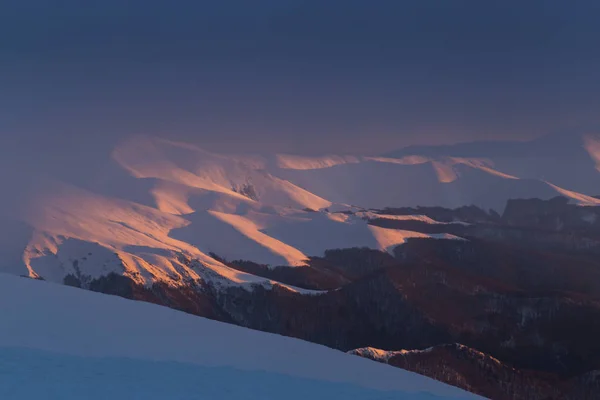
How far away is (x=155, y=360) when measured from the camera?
2341cm

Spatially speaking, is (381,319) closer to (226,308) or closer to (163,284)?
(226,308)

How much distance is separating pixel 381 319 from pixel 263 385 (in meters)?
121

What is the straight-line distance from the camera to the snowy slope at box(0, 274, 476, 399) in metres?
20.5

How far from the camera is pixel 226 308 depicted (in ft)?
447

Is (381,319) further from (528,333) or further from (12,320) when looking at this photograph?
(12,320)

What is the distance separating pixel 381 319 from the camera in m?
140

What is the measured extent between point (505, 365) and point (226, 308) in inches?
2228

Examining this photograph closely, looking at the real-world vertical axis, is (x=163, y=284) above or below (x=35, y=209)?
below

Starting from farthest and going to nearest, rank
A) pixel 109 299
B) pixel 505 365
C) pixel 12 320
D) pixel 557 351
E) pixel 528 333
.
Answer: pixel 528 333, pixel 557 351, pixel 505 365, pixel 109 299, pixel 12 320

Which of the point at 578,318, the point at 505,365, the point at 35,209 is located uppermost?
the point at 35,209

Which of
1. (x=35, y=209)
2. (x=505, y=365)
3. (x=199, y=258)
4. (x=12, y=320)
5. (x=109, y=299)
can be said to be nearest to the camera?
(x=12, y=320)

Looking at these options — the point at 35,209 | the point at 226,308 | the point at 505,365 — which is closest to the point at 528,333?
the point at 505,365

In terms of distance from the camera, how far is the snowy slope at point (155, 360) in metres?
20.5

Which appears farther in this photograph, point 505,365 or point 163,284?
point 163,284
